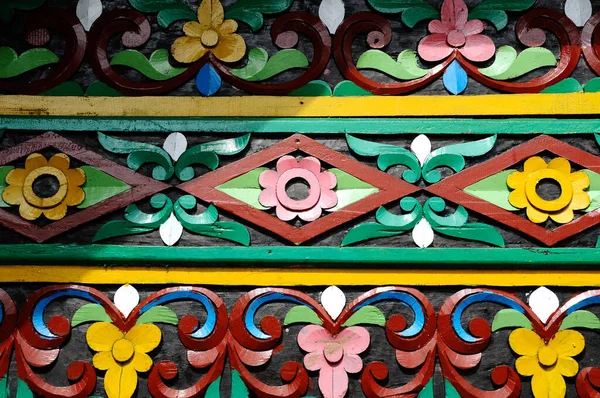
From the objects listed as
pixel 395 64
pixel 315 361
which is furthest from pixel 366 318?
pixel 395 64

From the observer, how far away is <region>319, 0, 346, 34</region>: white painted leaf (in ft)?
7.43

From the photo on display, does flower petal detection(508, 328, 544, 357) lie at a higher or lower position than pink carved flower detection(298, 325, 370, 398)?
higher

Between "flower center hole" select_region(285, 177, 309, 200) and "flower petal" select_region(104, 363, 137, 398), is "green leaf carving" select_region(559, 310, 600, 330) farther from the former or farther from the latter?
"flower petal" select_region(104, 363, 137, 398)

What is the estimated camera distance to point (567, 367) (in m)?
2.03

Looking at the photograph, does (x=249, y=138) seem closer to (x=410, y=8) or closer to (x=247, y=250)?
(x=247, y=250)

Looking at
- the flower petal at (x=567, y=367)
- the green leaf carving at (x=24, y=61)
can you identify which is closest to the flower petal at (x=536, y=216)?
the flower petal at (x=567, y=367)

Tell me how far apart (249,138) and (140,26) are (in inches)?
16.8

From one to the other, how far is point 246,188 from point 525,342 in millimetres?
772

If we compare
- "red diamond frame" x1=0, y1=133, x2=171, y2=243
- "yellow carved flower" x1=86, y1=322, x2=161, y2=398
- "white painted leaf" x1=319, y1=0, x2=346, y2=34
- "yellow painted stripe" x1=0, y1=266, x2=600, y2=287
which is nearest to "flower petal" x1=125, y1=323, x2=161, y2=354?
"yellow carved flower" x1=86, y1=322, x2=161, y2=398

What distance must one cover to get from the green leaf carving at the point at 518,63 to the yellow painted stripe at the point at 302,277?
518 millimetres

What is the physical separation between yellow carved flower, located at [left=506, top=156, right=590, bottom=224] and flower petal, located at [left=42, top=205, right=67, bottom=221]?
1111 millimetres

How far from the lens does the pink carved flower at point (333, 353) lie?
2023 millimetres

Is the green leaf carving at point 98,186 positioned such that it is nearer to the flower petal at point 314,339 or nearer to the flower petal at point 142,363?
the flower petal at point 142,363

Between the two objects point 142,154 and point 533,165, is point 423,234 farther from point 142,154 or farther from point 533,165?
point 142,154
